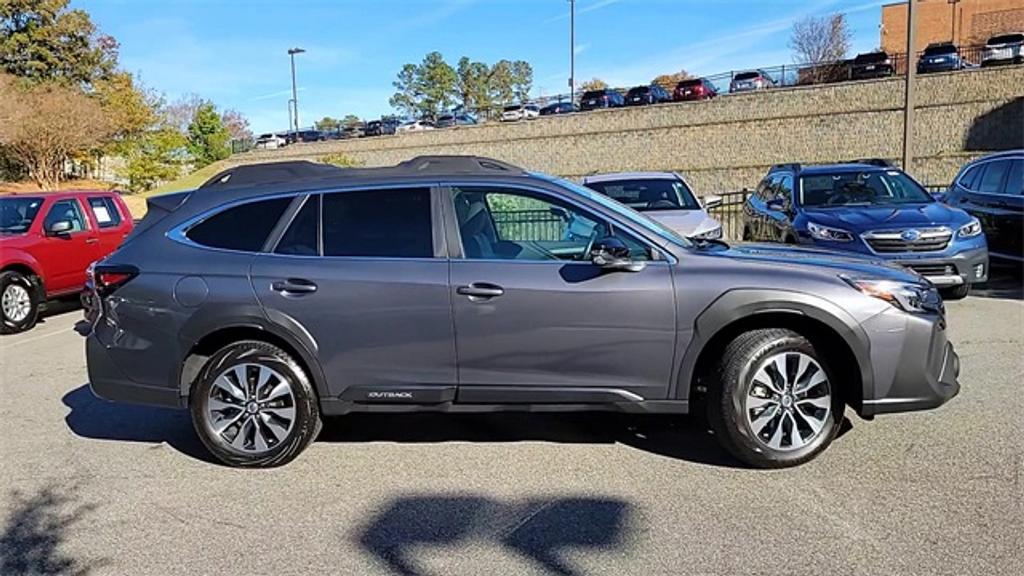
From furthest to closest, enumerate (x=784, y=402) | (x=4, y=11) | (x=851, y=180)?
1. (x=4, y=11)
2. (x=851, y=180)
3. (x=784, y=402)

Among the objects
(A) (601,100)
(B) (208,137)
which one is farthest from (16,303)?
(B) (208,137)

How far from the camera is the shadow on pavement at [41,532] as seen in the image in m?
3.45

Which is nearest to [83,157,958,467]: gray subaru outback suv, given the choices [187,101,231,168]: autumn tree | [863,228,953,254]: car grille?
[863,228,953,254]: car grille

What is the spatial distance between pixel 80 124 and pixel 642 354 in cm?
4112

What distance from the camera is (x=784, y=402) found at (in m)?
4.23

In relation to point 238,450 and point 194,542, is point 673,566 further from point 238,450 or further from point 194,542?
point 238,450

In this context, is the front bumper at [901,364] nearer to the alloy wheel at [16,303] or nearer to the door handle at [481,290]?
the door handle at [481,290]

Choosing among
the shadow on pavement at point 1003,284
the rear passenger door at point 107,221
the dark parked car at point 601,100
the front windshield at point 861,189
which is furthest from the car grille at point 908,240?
the dark parked car at point 601,100

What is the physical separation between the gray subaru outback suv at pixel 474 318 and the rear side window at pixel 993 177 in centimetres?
738

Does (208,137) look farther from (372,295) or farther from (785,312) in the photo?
(785,312)

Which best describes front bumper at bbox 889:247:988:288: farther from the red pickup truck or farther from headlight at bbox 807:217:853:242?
the red pickup truck

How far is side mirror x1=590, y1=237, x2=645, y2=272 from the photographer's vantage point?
423 centimetres

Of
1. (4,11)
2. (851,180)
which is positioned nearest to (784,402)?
(851,180)

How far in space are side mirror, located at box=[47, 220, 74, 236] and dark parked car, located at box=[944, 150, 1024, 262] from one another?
12.5 metres
